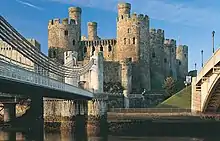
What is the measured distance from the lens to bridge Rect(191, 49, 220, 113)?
89.4 ft

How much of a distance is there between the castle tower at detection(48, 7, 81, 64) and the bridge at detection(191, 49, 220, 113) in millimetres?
26793

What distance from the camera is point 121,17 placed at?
5800cm

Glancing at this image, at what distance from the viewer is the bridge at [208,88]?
27250mm

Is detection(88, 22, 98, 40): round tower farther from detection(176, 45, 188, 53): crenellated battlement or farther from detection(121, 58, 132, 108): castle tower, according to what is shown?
Result: detection(176, 45, 188, 53): crenellated battlement

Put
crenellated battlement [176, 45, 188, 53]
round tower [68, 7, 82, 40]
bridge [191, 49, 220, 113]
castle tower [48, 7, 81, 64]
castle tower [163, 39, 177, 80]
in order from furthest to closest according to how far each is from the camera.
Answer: crenellated battlement [176, 45, 188, 53], castle tower [163, 39, 177, 80], round tower [68, 7, 82, 40], castle tower [48, 7, 81, 64], bridge [191, 49, 220, 113]

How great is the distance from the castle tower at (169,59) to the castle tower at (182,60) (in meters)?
5.16

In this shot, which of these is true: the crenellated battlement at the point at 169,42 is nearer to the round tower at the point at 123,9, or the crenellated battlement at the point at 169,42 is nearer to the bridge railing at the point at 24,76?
the round tower at the point at 123,9

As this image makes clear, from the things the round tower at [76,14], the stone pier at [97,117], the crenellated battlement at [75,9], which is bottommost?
the stone pier at [97,117]

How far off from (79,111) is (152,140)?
870cm

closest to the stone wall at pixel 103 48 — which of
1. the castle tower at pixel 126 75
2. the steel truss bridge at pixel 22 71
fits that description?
the castle tower at pixel 126 75

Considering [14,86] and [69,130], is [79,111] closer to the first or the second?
[69,130]

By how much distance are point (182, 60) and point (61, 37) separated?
22140 millimetres

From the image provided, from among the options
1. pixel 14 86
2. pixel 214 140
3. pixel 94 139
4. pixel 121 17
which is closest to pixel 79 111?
pixel 94 139

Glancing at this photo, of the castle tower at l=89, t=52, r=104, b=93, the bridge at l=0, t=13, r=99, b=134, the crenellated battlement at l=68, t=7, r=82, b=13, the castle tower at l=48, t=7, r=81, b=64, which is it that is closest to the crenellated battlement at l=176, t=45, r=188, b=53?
the crenellated battlement at l=68, t=7, r=82, b=13
